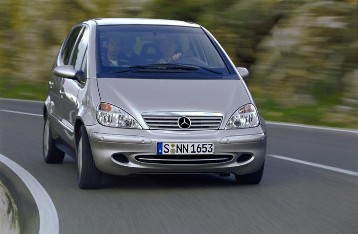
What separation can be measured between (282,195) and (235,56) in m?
16.2

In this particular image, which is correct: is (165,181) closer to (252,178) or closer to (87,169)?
(252,178)

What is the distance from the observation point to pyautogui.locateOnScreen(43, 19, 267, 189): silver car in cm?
986

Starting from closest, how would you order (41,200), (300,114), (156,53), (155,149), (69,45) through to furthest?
1. (41,200)
2. (155,149)
3. (156,53)
4. (69,45)
5. (300,114)

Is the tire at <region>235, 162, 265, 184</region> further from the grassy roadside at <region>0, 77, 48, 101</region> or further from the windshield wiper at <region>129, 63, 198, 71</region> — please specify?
the grassy roadside at <region>0, 77, 48, 101</region>

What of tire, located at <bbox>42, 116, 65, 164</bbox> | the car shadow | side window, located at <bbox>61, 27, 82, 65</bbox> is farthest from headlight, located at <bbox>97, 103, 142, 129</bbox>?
tire, located at <bbox>42, 116, 65, 164</bbox>

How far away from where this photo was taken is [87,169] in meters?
10.1

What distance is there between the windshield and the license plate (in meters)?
0.95

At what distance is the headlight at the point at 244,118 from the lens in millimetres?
10047

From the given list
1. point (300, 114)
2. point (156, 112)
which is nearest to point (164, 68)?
point (156, 112)

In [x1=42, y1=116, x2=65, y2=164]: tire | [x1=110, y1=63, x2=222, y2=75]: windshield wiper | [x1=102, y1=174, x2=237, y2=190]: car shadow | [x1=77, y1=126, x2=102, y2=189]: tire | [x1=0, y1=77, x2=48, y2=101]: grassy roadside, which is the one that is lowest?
[x1=0, y1=77, x2=48, y2=101]: grassy roadside

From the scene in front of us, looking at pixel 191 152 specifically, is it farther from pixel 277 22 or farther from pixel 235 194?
pixel 277 22

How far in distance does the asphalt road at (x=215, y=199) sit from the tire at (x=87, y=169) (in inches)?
3.9

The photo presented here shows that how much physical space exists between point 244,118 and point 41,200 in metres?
2.11

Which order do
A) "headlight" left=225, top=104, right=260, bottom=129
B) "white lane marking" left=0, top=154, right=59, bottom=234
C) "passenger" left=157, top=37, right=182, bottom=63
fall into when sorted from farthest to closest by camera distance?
"passenger" left=157, top=37, right=182, bottom=63 < "headlight" left=225, top=104, right=260, bottom=129 < "white lane marking" left=0, top=154, right=59, bottom=234
